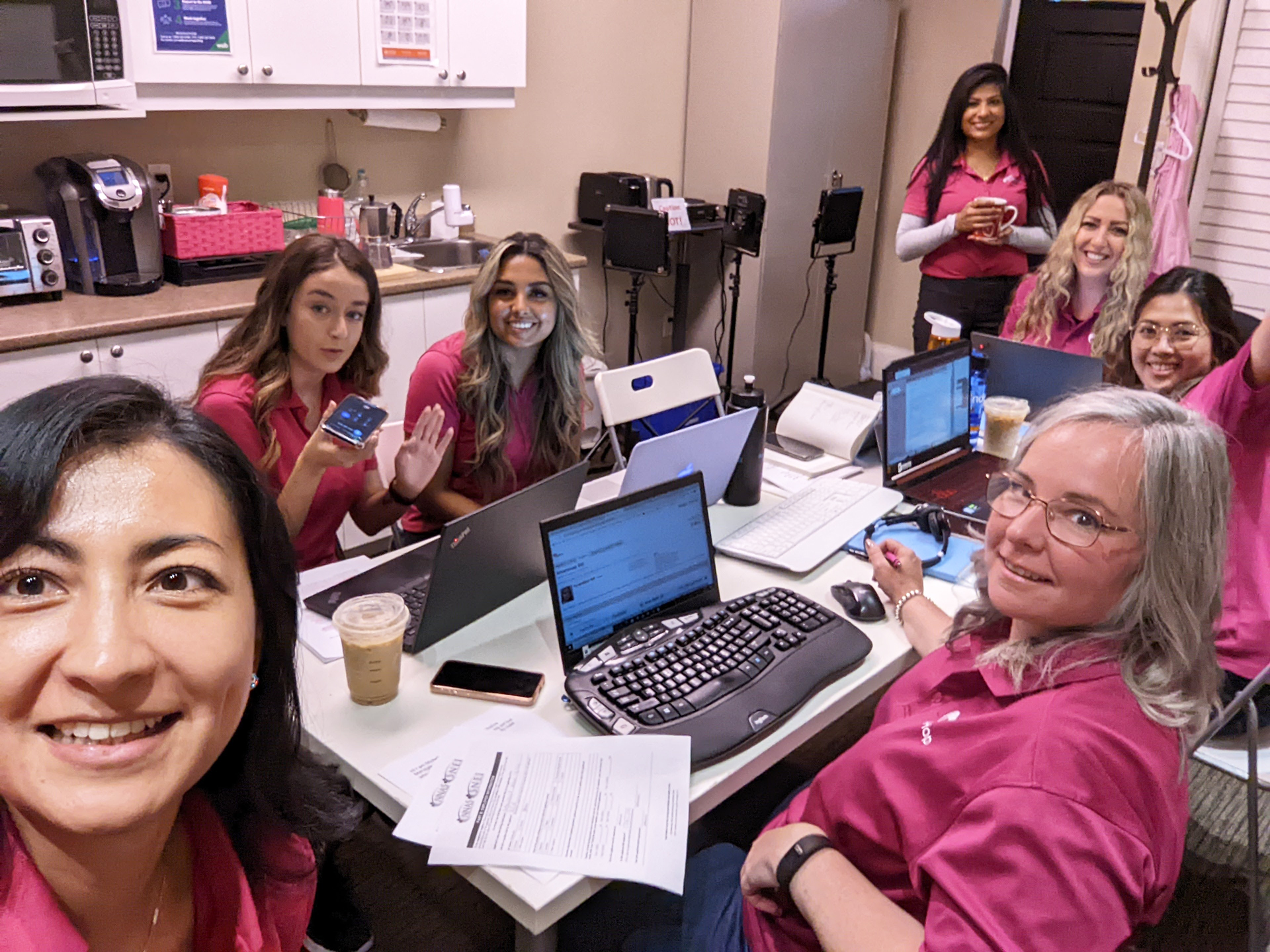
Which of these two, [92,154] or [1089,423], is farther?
[92,154]

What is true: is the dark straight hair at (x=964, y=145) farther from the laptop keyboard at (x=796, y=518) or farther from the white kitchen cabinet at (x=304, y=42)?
the white kitchen cabinet at (x=304, y=42)

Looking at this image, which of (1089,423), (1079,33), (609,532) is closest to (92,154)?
(609,532)

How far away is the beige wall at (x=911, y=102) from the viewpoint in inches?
187

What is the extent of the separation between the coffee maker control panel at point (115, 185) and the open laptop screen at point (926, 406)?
225 cm

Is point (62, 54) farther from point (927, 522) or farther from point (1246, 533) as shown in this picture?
point (1246, 533)

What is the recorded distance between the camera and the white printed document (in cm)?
246

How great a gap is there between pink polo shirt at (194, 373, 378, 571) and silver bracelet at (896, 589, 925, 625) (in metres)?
1.08

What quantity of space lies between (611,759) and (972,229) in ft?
9.57

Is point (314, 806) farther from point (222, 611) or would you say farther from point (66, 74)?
point (66, 74)

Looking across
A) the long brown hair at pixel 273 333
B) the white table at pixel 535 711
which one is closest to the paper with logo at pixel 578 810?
the white table at pixel 535 711

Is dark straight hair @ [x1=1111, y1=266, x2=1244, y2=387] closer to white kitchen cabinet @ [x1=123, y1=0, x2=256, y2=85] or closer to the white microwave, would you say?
white kitchen cabinet @ [x1=123, y1=0, x2=256, y2=85]

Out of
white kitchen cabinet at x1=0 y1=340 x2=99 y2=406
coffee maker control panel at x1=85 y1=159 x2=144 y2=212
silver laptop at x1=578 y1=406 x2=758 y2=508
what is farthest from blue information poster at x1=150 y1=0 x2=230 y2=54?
silver laptop at x1=578 y1=406 x2=758 y2=508

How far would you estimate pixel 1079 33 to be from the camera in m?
4.59

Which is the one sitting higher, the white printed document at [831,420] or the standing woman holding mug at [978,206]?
the standing woman holding mug at [978,206]
